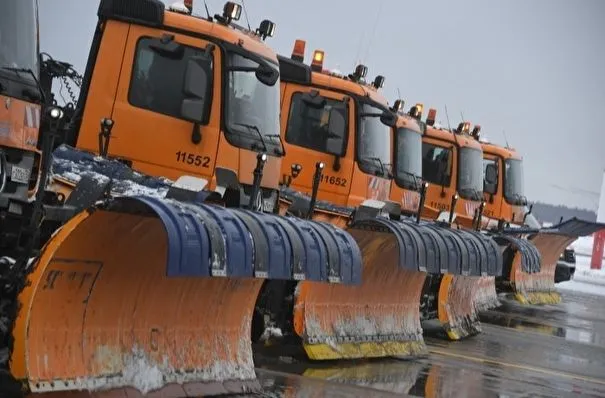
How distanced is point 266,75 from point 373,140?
13.4 feet

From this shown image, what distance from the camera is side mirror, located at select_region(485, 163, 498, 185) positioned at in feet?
74.8

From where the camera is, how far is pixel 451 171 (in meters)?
20.5

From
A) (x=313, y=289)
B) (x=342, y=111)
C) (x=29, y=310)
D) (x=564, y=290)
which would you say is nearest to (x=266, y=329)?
(x=313, y=289)

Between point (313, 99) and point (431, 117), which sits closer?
Answer: point (313, 99)

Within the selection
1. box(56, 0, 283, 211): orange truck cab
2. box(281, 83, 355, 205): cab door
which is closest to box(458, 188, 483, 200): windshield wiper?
box(281, 83, 355, 205): cab door

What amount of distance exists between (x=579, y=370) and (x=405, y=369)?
9.30ft

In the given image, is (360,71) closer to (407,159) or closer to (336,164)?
(336,164)

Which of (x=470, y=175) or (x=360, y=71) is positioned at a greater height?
(x=360, y=71)

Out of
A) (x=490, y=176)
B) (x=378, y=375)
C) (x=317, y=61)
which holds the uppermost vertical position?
(x=317, y=61)

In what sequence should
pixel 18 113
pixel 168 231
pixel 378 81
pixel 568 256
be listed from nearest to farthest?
pixel 168 231, pixel 18 113, pixel 378 81, pixel 568 256

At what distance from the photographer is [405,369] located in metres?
10.5

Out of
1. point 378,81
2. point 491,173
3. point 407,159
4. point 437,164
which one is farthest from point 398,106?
point 491,173

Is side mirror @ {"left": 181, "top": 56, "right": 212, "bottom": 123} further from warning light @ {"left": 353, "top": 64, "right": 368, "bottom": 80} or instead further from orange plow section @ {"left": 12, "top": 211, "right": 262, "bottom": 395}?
warning light @ {"left": 353, "top": 64, "right": 368, "bottom": 80}

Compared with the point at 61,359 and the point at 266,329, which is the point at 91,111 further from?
the point at 61,359
